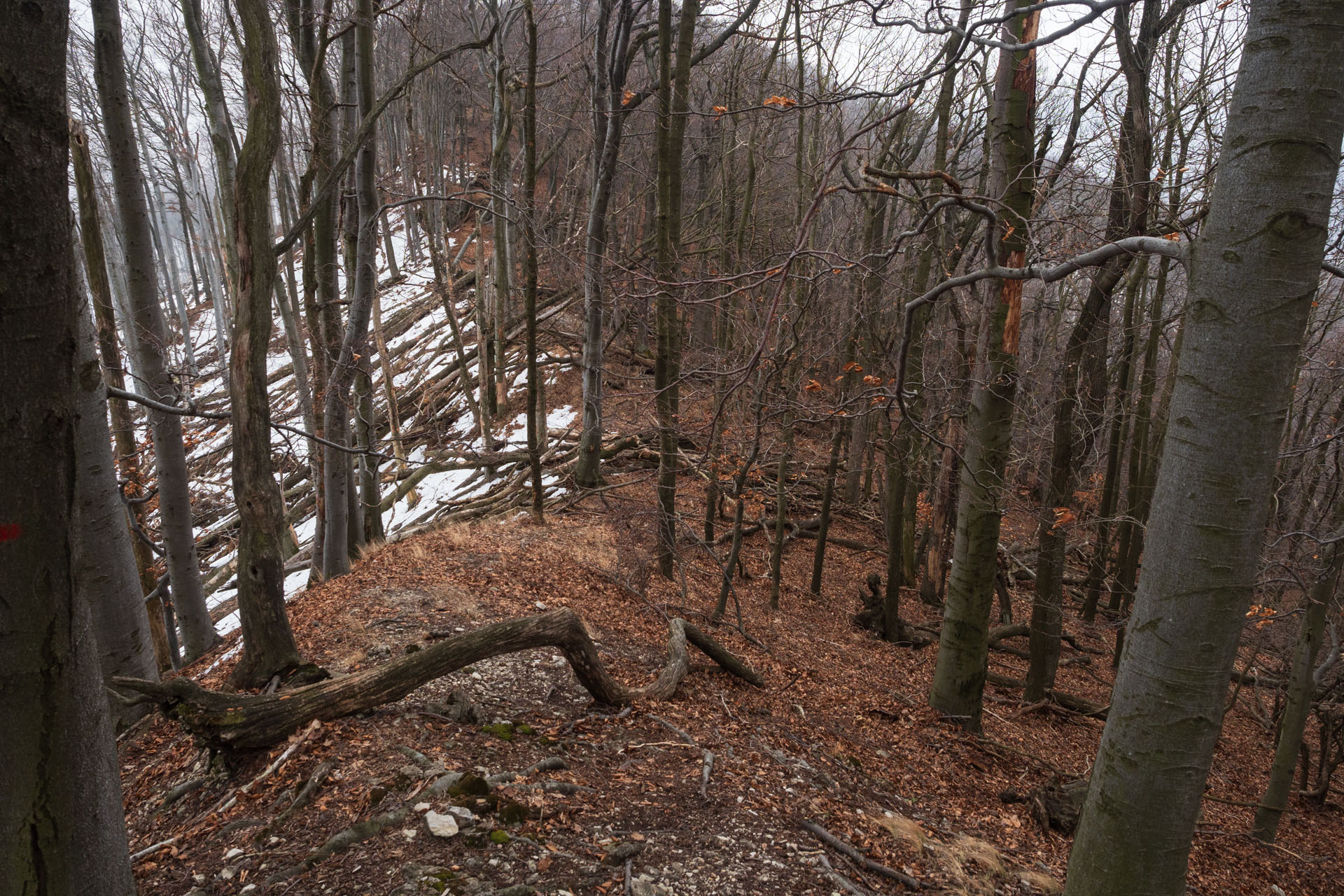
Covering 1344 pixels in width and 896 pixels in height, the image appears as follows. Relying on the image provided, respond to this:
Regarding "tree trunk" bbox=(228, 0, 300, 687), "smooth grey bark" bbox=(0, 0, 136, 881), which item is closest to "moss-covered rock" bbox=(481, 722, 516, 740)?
"tree trunk" bbox=(228, 0, 300, 687)

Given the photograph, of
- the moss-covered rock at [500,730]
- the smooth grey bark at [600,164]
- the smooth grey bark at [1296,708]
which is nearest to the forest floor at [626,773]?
the moss-covered rock at [500,730]

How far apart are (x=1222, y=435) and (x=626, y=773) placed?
336 centimetres

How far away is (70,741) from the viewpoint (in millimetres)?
1748

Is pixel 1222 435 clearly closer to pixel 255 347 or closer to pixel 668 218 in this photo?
pixel 255 347

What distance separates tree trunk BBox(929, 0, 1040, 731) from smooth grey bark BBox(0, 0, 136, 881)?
16.4ft

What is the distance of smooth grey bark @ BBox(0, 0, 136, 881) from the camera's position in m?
1.51

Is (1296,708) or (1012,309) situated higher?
(1012,309)

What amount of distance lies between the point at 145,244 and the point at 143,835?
4.91 m

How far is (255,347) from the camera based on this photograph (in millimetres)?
4004

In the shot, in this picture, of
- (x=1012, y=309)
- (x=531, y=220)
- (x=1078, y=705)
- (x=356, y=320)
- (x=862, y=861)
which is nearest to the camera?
(x=862, y=861)

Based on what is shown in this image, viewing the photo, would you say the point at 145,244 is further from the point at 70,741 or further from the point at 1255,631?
the point at 1255,631

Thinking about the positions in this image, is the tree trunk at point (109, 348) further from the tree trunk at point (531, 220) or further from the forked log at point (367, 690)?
the tree trunk at point (531, 220)

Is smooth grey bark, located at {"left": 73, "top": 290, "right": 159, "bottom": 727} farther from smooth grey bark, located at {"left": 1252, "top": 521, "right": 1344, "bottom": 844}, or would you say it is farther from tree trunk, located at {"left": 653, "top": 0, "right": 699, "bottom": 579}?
smooth grey bark, located at {"left": 1252, "top": 521, "right": 1344, "bottom": 844}

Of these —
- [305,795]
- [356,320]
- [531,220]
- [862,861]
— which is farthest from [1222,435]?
[356,320]
